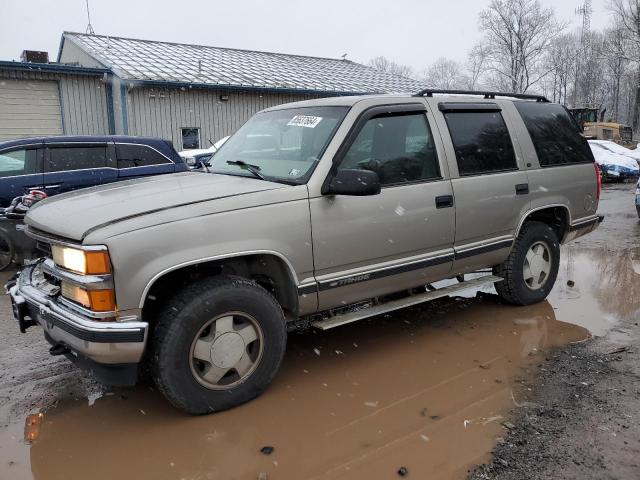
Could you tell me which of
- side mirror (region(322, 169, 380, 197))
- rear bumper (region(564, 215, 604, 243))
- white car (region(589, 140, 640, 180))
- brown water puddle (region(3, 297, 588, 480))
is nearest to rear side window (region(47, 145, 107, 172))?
brown water puddle (region(3, 297, 588, 480))

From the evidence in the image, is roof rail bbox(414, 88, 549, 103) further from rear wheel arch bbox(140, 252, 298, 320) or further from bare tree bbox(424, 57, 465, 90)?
bare tree bbox(424, 57, 465, 90)

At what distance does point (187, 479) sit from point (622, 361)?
10.8ft

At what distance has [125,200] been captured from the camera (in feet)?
10.8

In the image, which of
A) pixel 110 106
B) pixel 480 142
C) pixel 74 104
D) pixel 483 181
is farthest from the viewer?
pixel 110 106

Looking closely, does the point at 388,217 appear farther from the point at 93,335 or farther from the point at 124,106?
the point at 124,106

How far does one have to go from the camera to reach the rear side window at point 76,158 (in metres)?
7.76

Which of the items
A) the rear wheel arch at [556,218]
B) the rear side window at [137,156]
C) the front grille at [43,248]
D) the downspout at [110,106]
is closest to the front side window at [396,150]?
the rear wheel arch at [556,218]

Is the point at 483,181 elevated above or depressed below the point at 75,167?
below

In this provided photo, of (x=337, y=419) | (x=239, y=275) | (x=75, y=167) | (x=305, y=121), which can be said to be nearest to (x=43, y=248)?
(x=239, y=275)

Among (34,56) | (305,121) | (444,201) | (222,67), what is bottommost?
(444,201)

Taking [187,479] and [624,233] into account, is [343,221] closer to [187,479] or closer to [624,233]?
[187,479]

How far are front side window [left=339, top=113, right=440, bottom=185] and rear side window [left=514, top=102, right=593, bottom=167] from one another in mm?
1424

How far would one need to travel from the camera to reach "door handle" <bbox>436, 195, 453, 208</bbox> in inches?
164

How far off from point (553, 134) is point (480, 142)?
114cm
